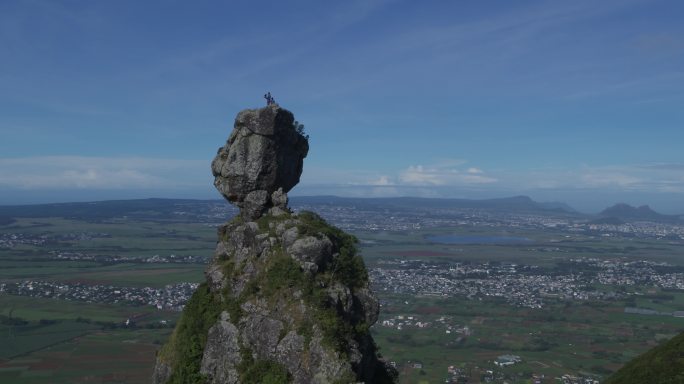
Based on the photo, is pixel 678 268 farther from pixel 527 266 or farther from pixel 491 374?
pixel 491 374

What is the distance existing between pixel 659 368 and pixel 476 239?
149 metres

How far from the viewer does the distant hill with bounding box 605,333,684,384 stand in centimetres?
2128

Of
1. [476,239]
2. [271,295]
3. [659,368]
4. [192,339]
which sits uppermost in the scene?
[271,295]

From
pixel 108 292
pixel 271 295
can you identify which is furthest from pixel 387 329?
pixel 271 295

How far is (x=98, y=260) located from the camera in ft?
357

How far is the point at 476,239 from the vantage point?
554 ft

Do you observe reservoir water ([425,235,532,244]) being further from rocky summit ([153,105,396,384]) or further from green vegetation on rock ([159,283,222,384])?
green vegetation on rock ([159,283,222,384])

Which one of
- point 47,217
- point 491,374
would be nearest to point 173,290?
point 491,374

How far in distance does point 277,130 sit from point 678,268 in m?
122

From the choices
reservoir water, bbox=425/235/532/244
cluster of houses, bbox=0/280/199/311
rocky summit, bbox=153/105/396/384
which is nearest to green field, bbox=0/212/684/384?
cluster of houses, bbox=0/280/199/311

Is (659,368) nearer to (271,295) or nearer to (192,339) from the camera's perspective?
(271,295)

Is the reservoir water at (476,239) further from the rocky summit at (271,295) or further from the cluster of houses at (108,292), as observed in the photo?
the rocky summit at (271,295)

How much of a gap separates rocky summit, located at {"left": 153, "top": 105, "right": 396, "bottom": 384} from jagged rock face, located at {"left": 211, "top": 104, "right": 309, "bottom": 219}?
0.11 ft

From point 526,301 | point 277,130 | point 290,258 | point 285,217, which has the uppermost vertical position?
point 277,130
